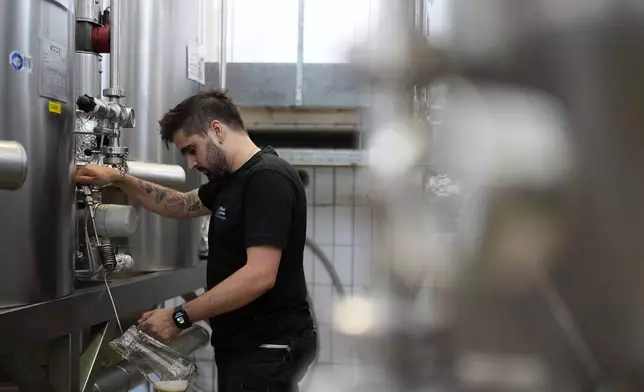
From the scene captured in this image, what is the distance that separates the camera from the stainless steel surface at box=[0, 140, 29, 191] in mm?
824

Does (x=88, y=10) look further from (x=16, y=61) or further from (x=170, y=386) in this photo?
(x=170, y=386)

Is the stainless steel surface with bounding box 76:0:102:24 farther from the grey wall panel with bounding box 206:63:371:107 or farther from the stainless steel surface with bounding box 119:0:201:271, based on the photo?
the grey wall panel with bounding box 206:63:371:107

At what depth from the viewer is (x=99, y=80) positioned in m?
1.53

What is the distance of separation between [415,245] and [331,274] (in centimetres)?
209

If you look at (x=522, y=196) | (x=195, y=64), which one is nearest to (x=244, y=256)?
(x=195, y=64)

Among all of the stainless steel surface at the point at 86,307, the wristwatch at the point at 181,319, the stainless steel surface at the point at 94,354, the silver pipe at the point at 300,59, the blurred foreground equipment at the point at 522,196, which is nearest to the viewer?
the blurred foreground equipment at the point at 522,196

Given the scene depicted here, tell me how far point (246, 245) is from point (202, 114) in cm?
31

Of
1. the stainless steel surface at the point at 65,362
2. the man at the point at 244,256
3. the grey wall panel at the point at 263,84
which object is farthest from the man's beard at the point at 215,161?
the grey wall panel at the point at 263,84

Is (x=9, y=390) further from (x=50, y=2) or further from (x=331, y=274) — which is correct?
(x=331, y=274)

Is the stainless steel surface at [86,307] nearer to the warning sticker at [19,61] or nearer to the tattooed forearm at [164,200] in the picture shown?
the tattooed forearm at [164,200]

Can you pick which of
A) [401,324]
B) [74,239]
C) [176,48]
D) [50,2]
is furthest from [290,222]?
[401,324]

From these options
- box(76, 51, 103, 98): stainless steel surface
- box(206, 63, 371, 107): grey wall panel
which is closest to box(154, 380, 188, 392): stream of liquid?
box(76, 51, 103, 98): stainless steel surface

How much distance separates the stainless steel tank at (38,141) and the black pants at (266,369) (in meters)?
0.35

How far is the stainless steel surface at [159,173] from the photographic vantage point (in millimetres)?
1479
